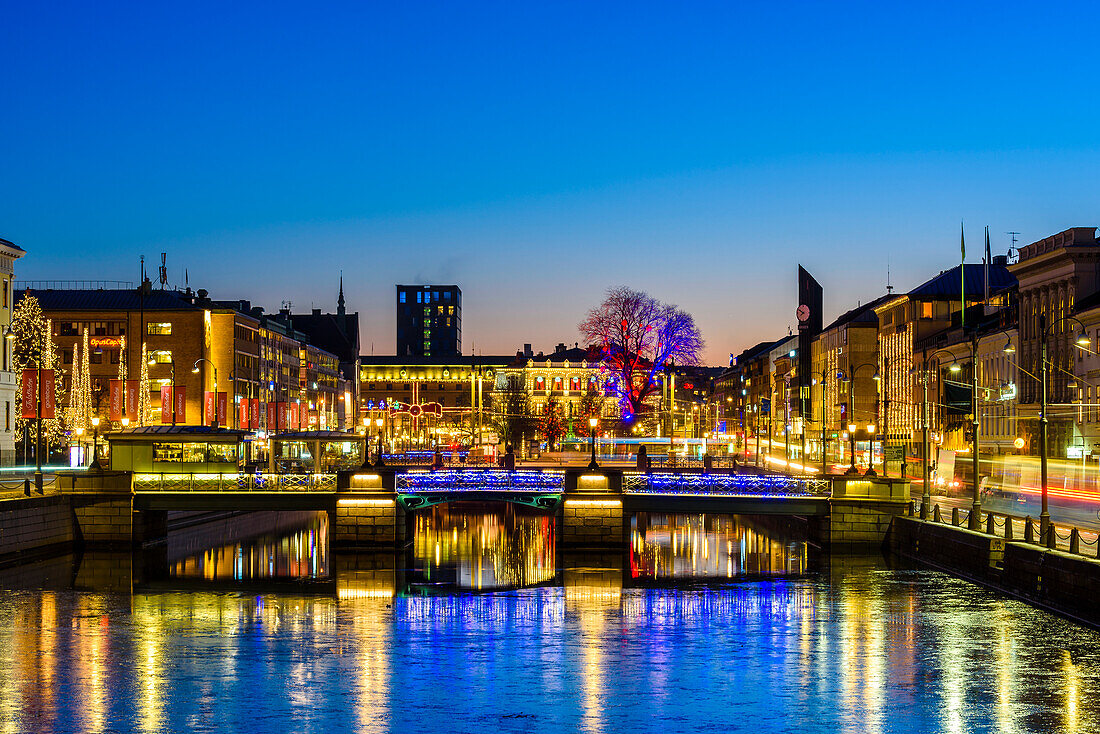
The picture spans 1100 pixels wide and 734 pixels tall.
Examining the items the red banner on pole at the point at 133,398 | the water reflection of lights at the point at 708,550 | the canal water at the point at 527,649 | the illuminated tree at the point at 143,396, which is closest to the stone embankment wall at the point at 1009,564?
the canal water at the point at 527,649

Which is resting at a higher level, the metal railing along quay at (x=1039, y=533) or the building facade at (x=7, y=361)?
the building facade at (x=7, y=361)

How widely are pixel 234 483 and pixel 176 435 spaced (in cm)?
1123

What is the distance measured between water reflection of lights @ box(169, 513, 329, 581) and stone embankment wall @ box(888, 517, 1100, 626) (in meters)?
28.2

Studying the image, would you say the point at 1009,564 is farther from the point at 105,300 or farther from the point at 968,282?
the point at 105,300

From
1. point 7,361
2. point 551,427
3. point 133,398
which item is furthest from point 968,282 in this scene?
point 7,361

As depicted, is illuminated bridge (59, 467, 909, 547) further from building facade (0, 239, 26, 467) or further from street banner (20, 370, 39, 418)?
building facade (0, 239, 26, 467)

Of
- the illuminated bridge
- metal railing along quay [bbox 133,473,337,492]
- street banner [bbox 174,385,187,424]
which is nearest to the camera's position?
the illuminated bridge

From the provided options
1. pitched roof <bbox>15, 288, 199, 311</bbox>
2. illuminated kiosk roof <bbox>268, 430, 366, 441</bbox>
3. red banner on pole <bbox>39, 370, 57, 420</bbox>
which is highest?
pitched roof <bbox>15, 288, 199, 311</bbox>

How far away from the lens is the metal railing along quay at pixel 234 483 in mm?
76812

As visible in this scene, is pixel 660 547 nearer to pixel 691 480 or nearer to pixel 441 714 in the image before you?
pixel 691 480

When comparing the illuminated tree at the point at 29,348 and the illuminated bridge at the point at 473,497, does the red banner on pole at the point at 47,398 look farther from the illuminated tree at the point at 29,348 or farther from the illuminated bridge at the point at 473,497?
the illuminated bridge at the point at 473,497

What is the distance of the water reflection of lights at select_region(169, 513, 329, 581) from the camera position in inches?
2712

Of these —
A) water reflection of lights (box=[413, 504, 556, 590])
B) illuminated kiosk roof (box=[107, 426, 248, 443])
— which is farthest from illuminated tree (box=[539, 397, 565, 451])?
illuminated kiosk roof (box=[107, 426, 248, 443])

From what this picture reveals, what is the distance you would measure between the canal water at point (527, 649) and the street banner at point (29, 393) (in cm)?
2866
